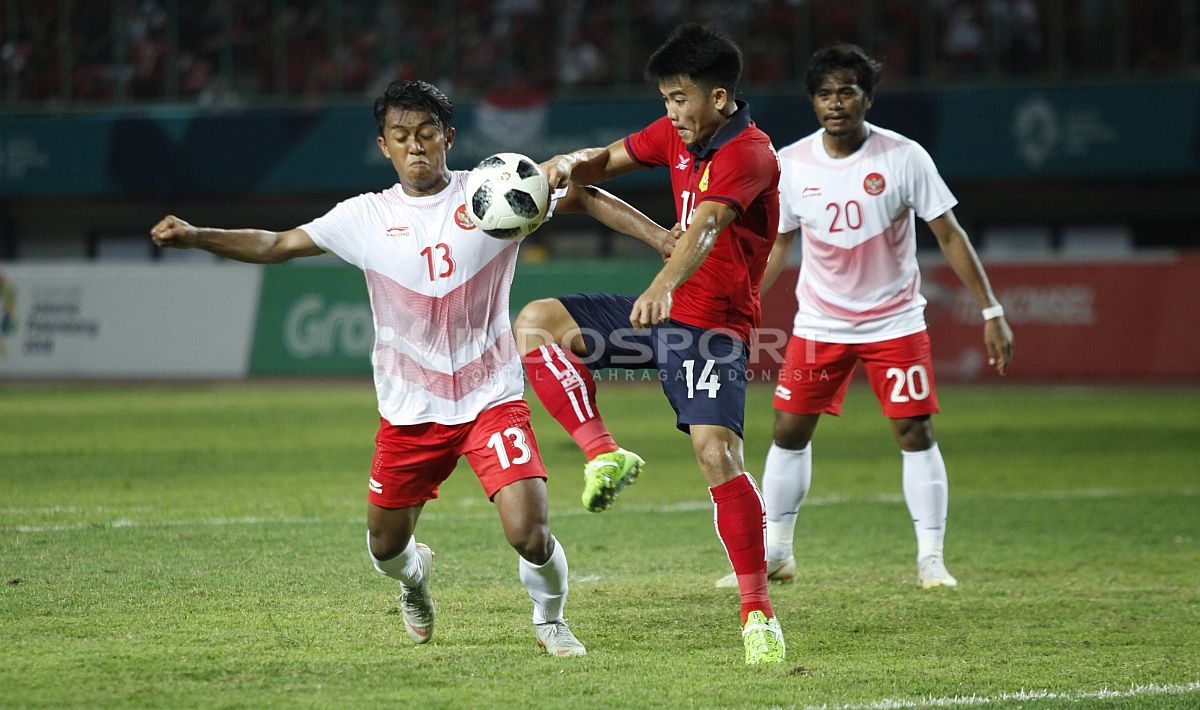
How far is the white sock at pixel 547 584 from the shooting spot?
4.87m

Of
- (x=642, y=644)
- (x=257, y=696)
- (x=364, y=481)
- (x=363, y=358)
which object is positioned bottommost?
(x=363, y=358)

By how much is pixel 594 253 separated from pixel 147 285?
817cm

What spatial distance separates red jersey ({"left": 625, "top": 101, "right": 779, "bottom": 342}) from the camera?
4934mm

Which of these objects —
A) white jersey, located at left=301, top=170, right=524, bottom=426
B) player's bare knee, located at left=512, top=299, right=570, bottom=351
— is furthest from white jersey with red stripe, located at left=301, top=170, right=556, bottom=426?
player's bare knee, located at left=512, top=299, right=570, bottom=351

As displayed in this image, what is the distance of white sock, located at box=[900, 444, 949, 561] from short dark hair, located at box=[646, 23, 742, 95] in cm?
254

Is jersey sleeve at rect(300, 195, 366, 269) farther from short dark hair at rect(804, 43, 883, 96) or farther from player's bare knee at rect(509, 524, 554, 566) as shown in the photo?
short dark hair at rect(804, 43, 883, 96)

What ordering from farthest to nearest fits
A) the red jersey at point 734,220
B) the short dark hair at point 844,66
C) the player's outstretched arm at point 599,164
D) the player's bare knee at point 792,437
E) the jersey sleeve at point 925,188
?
the player's bare knee at point 792,437
the jersey sleeve at point 925,188
the short dark hair at point 844,66
the player's outstretched arm at point 599,164
the red jersey at point 734,220

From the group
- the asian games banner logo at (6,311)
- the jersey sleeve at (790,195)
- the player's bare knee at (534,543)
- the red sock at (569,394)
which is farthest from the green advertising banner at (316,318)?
the player's bare knee at (534,543)

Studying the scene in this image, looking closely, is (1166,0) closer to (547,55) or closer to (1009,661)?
(547,55)

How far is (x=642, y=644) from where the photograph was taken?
510cm

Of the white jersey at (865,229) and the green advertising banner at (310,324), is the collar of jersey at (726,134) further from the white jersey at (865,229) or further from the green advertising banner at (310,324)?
the green advertising banner at (310,324)

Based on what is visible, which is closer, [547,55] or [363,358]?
[363,358]

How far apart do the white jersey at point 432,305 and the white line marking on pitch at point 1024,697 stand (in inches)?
63.8

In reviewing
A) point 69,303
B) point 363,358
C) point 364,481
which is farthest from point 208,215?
point 364,481
